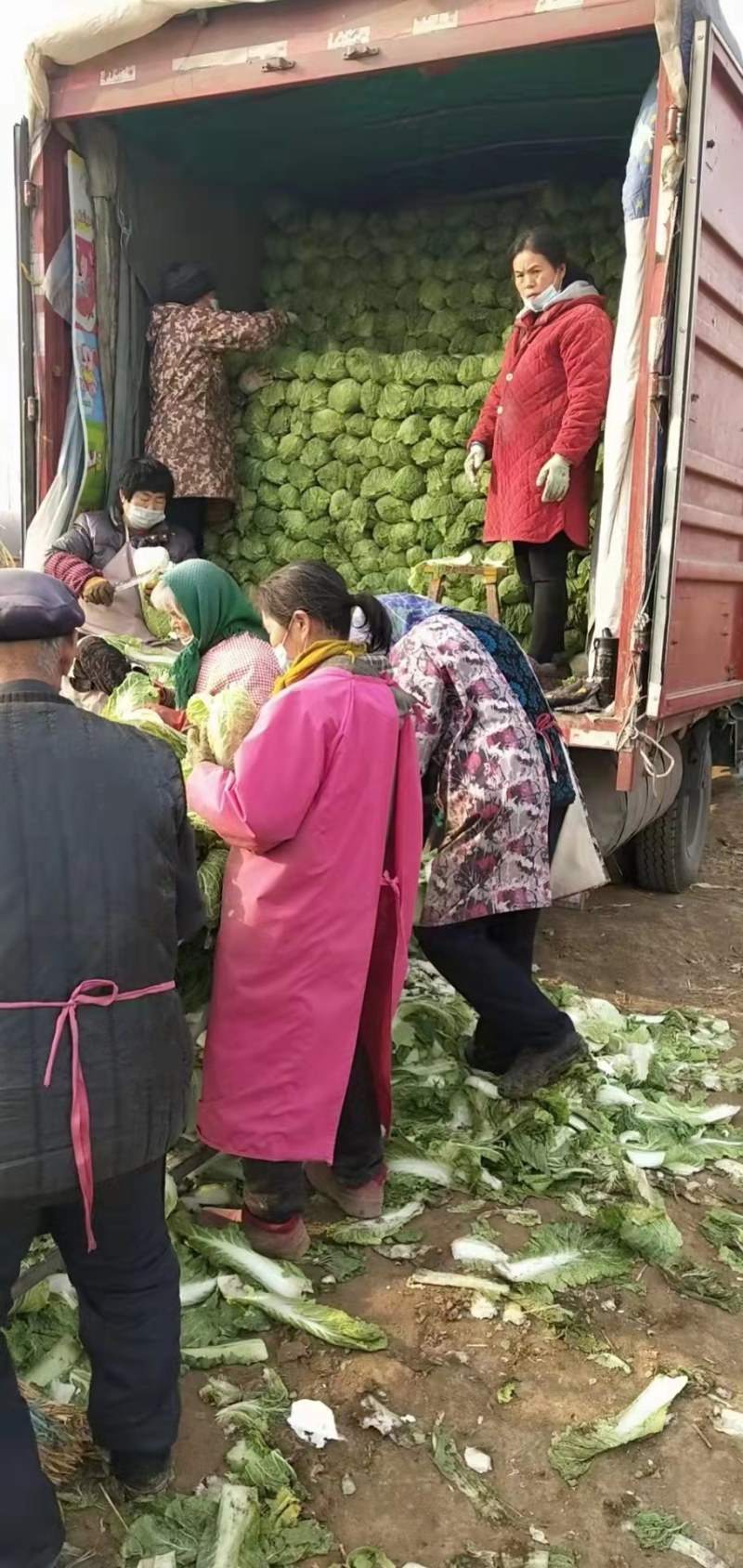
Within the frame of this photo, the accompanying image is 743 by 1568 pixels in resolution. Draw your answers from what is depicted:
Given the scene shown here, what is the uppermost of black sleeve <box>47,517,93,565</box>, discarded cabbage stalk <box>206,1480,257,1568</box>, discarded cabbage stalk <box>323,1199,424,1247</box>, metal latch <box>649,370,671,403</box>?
metal latch <box>649,370,671,403</box>

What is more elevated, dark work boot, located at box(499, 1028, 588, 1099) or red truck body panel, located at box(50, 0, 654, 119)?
red truck body panel, located at box(50, 0, 654, 119)

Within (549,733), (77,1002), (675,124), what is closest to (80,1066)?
(77,1002)

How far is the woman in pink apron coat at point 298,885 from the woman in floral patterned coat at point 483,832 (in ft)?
1.48

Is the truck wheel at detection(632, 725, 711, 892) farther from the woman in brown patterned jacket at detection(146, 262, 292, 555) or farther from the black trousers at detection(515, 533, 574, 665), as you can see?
the woman in brown patterned jacket at detection(146, 262, 292, 555)

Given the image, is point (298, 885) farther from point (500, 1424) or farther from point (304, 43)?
point (304, 43)

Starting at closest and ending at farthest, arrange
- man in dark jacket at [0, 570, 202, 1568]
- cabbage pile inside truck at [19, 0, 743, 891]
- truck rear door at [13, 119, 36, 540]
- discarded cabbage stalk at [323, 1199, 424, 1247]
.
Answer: man in dark jacket at [0, 570, 202, 1568] < discarded cabbage stalk at [323, 1199, 424, 1247] < cabbage pile inside truck at [19, 0, 743, 891] < truck rear door at [13, 119, 36, 540]

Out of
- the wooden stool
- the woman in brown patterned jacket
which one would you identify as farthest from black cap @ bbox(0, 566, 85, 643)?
the woman in brown patterned jacket

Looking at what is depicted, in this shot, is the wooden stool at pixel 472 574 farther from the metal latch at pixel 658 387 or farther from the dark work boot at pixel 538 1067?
the dark work boot at pixel 538 1067

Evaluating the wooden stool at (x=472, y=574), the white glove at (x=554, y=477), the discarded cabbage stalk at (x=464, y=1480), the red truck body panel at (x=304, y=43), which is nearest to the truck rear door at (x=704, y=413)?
the red truck body panel at (x=304, y=43)

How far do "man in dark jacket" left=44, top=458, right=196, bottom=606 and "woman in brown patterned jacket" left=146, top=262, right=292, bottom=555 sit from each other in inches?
21.7

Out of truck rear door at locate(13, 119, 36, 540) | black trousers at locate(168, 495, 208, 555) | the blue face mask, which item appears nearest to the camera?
the blue face mask

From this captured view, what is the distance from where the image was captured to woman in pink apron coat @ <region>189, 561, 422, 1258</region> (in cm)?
251

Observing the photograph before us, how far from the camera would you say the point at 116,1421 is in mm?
2070

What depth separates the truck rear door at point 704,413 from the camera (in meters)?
4.03
